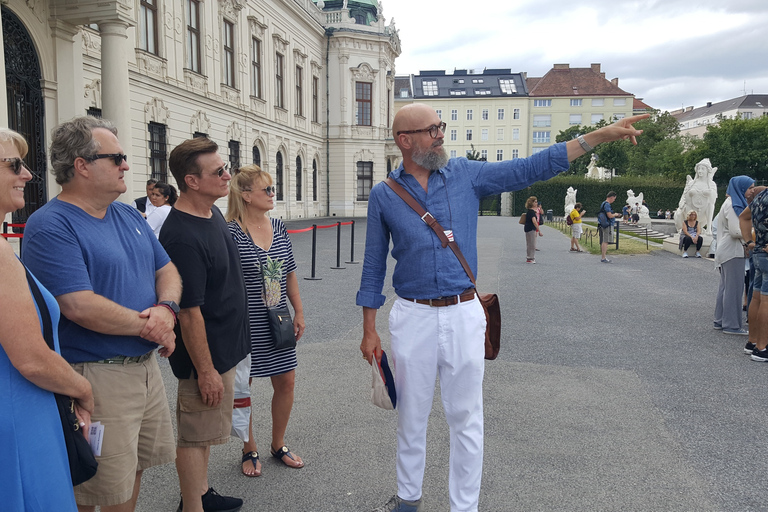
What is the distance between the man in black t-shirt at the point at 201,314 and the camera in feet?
8.68

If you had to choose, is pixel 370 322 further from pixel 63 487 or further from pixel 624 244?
pixel 624 244

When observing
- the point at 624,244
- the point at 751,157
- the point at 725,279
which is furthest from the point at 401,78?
the point at 725,279

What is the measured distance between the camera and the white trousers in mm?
2752

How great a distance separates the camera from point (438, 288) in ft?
9.04

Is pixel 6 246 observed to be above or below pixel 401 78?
below

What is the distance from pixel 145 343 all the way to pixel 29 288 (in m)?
0.64

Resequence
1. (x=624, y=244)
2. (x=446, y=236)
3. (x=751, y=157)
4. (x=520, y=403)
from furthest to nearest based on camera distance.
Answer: (x=751, y=157) < (x=624, y=244) < (x=520, y=403) < (x=446, y=236)

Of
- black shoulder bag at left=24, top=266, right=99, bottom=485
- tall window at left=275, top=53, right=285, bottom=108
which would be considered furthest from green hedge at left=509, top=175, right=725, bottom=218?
black shoulder bag at left=24, top=266, right=99, bottom=485

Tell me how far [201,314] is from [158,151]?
20.2 meters

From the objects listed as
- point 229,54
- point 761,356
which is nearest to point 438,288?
point 761,356

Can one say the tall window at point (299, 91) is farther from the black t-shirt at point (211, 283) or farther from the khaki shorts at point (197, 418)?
the khaki shorts at point (197, 418)

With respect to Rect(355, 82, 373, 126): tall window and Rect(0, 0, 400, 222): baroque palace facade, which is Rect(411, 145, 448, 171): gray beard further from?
Rect(355, 82, 373, 126): tall window

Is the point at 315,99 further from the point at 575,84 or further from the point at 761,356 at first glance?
the point at 575,84

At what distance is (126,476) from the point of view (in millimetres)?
2229
